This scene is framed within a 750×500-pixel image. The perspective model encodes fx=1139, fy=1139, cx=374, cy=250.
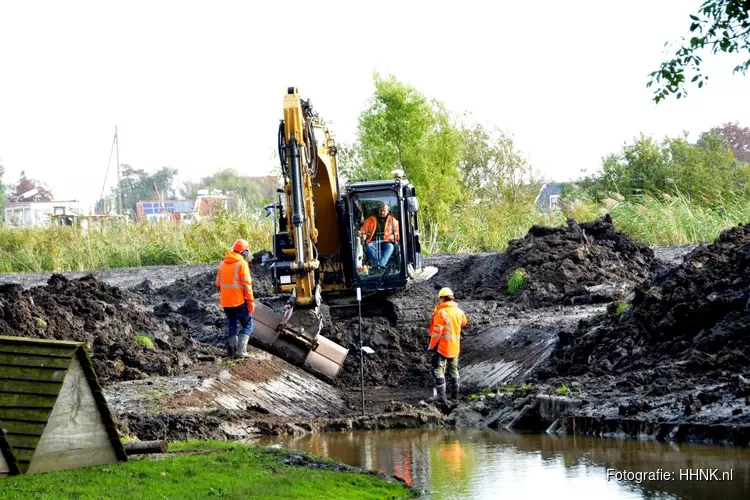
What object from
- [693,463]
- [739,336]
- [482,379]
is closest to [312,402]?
[482,379]

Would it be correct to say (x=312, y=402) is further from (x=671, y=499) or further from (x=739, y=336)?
(x=671, y=499)

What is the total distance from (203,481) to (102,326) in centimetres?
1047

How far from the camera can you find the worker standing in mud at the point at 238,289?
18.1m

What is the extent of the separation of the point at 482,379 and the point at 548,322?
7.12ft

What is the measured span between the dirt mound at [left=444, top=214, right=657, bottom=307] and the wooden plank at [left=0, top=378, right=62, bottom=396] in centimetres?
1572

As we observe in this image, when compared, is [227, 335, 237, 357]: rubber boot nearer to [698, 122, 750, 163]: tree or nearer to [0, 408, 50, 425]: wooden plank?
[0, 408, 50, 425]: wooden plank

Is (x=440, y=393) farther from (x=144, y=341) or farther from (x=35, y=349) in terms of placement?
(x=35, y=349)

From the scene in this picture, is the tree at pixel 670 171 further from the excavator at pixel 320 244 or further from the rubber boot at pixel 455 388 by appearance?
the rubber boot at pixel 455 388

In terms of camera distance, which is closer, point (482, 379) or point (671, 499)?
point (671, 499)

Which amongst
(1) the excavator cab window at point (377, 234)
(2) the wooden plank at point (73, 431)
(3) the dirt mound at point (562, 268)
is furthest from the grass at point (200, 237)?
(2) the wooden plank at point (73, 431)

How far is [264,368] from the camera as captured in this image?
18.3 meters

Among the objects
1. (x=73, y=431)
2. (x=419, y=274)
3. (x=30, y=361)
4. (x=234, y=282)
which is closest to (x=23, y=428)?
(x=73, y=431)

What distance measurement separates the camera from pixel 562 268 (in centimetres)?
2512

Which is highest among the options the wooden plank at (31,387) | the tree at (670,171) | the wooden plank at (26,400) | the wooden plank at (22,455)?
the tree at (670,171)
